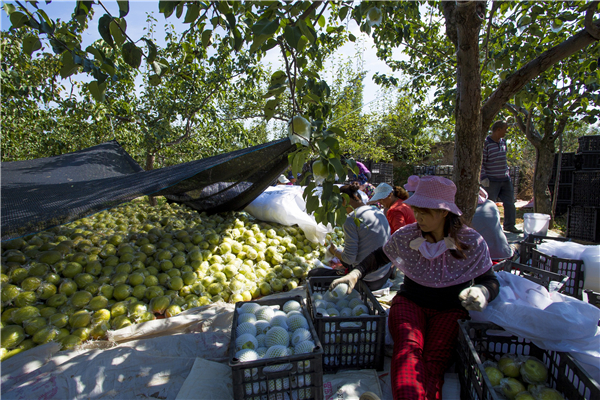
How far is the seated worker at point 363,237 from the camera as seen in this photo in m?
2.84

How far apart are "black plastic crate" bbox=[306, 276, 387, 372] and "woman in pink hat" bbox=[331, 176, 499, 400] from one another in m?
0.12

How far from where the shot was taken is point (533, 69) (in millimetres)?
2168

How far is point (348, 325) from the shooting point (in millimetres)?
1910

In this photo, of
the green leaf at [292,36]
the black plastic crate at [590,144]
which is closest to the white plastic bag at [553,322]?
the green leaf at [292,36]

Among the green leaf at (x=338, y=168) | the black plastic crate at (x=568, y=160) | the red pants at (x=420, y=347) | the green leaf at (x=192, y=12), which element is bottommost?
the red pants at (x=420, y=347)

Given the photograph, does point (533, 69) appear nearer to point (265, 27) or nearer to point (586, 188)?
point (265, 27)

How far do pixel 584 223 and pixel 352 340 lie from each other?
6.28 meters

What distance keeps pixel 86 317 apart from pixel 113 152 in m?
3.67

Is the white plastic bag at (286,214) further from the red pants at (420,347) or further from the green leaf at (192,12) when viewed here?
the green leaf at (192,12)

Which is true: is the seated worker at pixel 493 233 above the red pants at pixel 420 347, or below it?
above

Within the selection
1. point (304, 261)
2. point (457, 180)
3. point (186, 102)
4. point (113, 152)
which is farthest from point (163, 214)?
point (457, 180)

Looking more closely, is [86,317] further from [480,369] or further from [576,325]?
[576,325]

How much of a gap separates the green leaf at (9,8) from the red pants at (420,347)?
7.55ft

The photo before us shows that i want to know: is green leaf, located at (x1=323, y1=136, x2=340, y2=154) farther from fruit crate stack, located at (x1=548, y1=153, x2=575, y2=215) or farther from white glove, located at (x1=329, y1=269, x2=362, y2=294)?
fruit crate stack, located at (x1=548, y1=153, x2=575, y2=215)
